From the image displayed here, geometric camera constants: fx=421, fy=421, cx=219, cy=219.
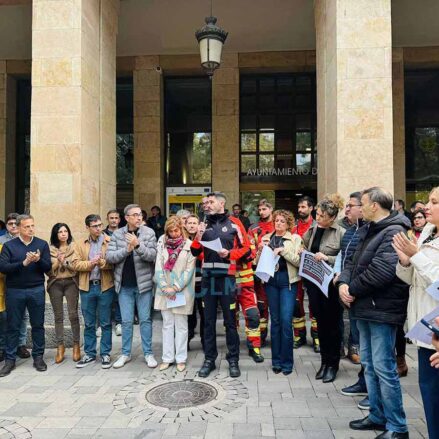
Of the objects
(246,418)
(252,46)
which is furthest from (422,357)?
(252,46)

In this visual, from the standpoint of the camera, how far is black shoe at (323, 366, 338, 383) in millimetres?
4816

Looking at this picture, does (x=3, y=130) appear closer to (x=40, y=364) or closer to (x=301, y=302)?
(x=40, y=364)

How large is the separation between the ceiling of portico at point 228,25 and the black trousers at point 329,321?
7.86m

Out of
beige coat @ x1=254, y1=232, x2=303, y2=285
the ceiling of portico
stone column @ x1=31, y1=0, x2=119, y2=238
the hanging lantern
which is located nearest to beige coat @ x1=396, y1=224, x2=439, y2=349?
beige coat @ x1=254, y1=232, x2=303, y2=285

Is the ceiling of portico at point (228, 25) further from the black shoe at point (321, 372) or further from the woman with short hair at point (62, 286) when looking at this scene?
the black shoe at point (321, 372)

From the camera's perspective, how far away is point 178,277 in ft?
18.0

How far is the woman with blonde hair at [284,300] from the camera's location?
5.10 m

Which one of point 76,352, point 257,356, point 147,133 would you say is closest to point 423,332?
point 257,356

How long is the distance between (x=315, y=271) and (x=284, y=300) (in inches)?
23.7

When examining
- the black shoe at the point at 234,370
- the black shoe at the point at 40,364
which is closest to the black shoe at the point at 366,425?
the black shoe at the point at 234,370

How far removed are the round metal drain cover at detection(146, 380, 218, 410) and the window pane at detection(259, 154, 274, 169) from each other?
9.09m

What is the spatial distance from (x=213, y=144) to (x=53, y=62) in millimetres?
6146

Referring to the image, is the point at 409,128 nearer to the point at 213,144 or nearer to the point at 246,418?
the point at 213,144

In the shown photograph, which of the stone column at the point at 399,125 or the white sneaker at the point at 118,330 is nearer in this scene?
the white sneaker at the point at 118,330
